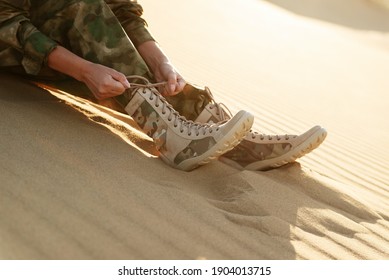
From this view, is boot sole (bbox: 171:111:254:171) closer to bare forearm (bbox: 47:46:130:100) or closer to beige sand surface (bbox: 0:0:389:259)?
beige sand surface (bbox: 0:0:389:259)

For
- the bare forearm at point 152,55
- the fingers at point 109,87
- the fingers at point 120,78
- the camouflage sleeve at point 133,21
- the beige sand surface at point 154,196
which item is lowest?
the beige sand surface at point 154,196

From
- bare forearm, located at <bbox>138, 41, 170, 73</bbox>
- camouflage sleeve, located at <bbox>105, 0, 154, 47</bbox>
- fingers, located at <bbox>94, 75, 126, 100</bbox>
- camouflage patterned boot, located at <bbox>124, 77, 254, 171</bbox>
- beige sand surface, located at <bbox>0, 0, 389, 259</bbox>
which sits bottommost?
beige sand surface, located at <bbox>0, 0, 389, 259</bbox>

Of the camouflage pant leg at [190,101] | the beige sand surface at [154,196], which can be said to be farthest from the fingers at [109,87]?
the camouflage pant leg at [190,101]

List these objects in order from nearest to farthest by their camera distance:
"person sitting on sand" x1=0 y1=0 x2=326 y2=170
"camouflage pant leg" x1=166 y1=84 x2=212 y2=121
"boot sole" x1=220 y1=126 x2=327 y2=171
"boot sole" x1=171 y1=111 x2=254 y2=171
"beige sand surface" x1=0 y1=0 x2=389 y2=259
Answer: "beige sand surface" x1=0 y1=0 x2=389 y2=259
"boot sole" x1=171 y1=111 x2=254 y2=171
"person sitting on sand" x1=0 y1=0 x2=326 y2=170
"boot sole" x1=220 y1=126 x2=327 y2=171
"camouflage pant leg" x1=166 y1=84 x2=212 y2=121

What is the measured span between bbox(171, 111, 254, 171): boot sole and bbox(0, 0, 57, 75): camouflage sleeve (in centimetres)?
76

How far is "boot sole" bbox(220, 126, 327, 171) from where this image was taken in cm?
264

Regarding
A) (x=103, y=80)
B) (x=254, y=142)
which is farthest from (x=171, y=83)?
(x=254, y=142)

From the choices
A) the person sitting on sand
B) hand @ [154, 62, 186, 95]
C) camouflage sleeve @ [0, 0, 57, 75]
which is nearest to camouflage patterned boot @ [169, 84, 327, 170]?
the person sitting on sand

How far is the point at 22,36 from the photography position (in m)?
2.51

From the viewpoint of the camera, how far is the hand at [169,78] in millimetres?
2711

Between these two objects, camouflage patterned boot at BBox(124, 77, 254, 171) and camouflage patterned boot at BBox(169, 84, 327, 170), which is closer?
camouflage patterned boot at BBox(124, 77, 254, 171)

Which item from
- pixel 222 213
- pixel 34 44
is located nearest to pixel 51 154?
pixel 34 44

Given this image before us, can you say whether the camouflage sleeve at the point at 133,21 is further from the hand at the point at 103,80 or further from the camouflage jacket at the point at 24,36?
the hand at the point at 103,80

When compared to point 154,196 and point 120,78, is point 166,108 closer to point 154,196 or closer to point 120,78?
point 120,78
